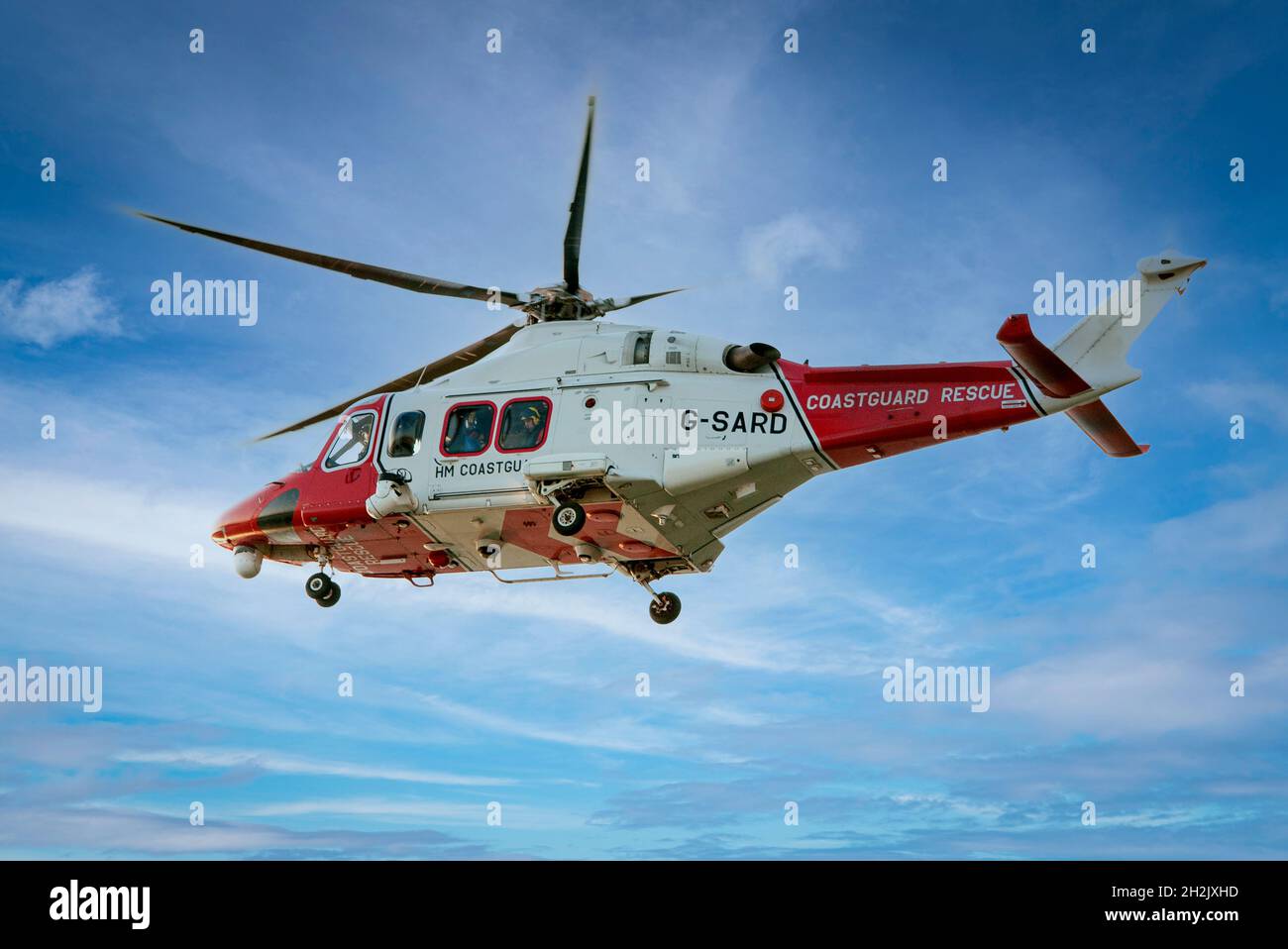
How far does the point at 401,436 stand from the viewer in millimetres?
27578

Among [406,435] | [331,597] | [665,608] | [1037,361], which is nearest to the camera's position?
[1037,361]

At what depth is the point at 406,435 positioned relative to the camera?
27531mm

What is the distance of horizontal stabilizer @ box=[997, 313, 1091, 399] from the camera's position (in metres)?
21.1

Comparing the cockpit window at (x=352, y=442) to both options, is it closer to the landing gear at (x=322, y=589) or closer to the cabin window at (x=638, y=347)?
the landing gear at (x=322, y=589)

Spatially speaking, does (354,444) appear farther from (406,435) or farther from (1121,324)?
(1121,324)

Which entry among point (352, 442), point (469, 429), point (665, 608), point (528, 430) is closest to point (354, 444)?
point (352, 442)

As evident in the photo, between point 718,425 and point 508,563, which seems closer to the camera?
point 718,425

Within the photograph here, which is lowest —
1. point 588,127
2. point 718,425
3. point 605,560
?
point 605,560

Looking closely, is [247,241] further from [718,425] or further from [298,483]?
[718,425]

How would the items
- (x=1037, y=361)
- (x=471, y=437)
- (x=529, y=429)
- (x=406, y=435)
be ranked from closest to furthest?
(x=1037, y=361) < (x=529, y=429) < (x=471, y=437) < (x=406, y=435)

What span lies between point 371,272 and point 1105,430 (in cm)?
1420
